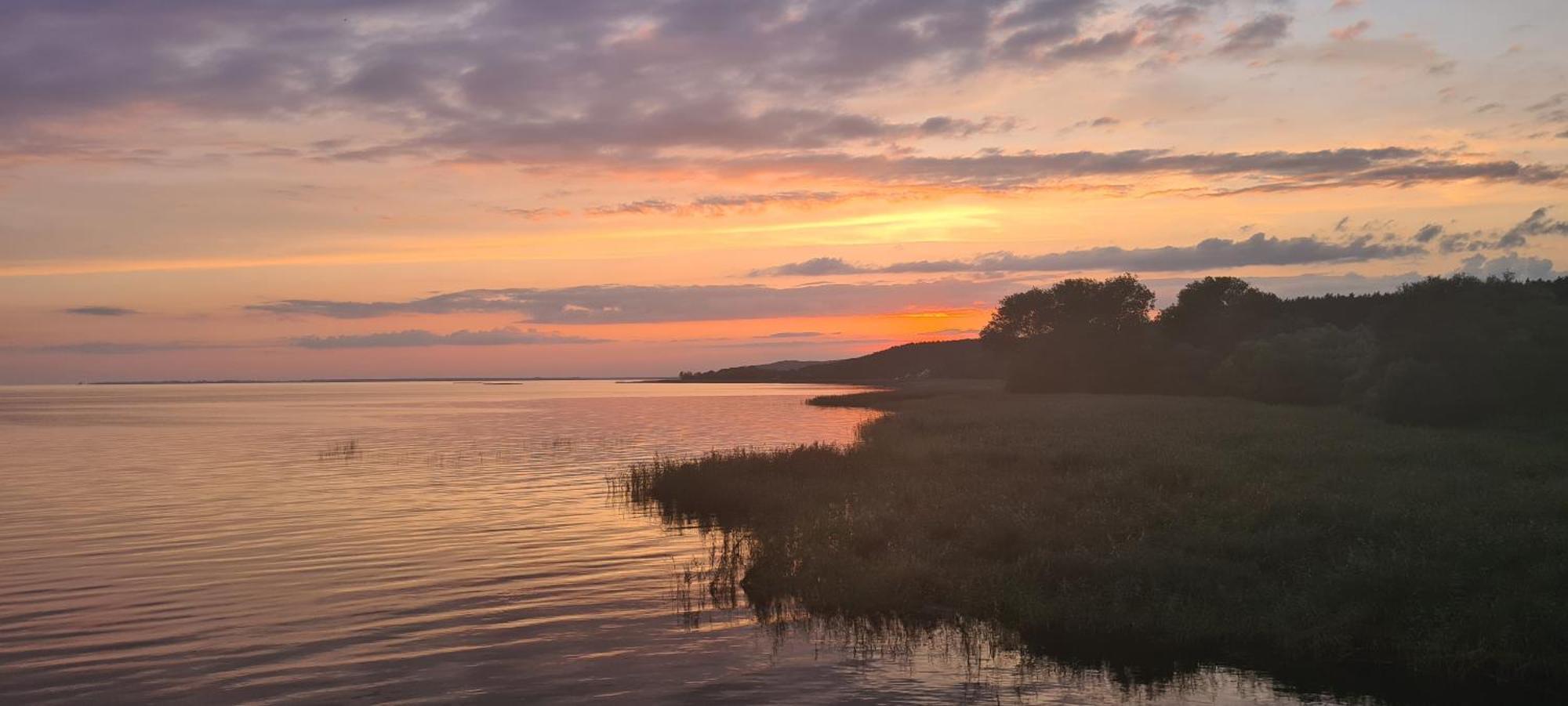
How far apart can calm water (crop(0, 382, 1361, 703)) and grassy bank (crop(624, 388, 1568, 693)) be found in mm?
1991

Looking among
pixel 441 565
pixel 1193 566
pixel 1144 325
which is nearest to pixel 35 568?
pixel 441 565

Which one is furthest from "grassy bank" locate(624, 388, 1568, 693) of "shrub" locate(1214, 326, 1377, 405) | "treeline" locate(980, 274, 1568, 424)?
"shrub" locate(1214, 326, 1377, 405)

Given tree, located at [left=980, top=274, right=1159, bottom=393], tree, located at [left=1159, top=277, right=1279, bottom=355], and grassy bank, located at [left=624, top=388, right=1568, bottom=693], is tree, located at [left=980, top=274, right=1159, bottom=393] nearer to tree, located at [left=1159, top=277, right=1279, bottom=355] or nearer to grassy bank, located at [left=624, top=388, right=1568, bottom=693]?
tree, located at [left=1159, top=277, right=1279, bottom=355]

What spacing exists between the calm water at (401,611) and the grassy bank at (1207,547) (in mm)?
1991

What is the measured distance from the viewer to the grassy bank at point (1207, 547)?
17156mm

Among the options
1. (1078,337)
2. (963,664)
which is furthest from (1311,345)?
(963,664)

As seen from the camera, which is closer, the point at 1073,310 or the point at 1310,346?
the point at 1310,346

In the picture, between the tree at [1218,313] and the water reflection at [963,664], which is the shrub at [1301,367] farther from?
the water reflection at [963,664]

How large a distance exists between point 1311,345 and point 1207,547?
240 feet

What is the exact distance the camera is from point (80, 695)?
599 inches

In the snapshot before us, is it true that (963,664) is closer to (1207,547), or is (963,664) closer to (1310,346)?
(1207,547)

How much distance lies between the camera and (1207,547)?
70.9 feet

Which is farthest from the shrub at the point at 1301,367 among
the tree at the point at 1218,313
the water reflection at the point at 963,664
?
the water reflection at the point at 963,664

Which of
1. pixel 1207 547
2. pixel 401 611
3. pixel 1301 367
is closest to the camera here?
pixel 401 611
